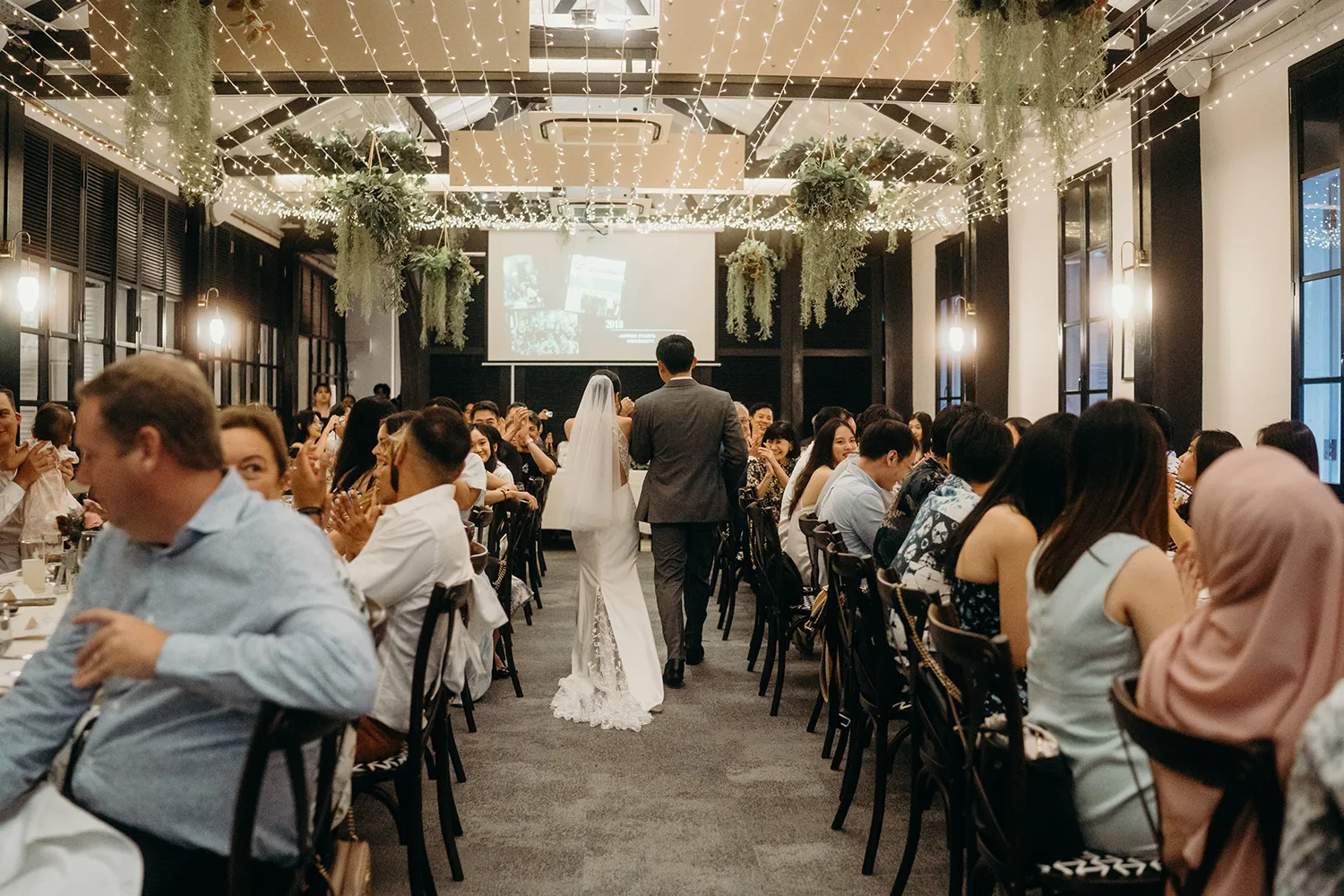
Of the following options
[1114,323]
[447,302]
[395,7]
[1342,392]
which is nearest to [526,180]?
[447,302]

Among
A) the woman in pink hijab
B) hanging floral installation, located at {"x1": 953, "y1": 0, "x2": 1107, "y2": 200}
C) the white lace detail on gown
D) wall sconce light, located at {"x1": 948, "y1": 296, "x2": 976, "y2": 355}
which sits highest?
hanging floral installation, located at {"x1": 953, "y1": 0, "x2": 1107, "y2": 200}

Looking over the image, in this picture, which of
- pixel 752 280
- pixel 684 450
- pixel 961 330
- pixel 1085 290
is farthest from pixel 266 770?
pixel 752 280

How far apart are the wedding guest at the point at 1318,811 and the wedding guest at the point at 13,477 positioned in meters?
4.44

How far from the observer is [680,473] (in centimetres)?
543

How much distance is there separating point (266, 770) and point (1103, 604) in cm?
153

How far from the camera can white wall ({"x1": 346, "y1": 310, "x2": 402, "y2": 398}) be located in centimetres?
1596

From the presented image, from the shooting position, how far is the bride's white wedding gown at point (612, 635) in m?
4.86

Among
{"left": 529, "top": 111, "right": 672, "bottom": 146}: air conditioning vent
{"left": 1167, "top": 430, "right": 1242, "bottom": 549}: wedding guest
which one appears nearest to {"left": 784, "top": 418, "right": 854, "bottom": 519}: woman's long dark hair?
{"left": 1167, "top": 430, "right": 1242, "bottom": 549}: wedding guest

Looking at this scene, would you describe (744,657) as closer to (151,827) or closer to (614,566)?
(614,566)

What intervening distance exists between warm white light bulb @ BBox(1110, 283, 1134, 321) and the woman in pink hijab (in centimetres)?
649

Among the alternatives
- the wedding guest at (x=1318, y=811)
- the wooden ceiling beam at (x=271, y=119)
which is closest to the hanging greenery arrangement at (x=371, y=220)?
the wooden ceiling beam at (x=271, y=119)

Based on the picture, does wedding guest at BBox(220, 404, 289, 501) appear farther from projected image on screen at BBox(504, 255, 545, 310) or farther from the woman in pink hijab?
projected image on screen at BBox(504, 255, 545, 310)

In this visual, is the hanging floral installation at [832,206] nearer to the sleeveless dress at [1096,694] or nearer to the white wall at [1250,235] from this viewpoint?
the white wall at [1250,235]

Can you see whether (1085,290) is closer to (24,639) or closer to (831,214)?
(831,214)
